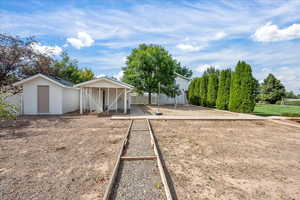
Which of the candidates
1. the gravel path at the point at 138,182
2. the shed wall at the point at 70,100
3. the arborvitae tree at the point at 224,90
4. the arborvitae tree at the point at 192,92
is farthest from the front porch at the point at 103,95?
the arborvitae tree at the point at 192,92

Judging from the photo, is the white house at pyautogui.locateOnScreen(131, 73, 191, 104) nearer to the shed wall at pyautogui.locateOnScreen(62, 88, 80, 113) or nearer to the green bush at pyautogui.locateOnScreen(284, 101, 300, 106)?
the shed wall at pyautogui.locateOnScreen(62, 88, 80, 113)

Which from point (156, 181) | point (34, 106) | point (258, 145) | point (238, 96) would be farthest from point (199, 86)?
point (156, 181)

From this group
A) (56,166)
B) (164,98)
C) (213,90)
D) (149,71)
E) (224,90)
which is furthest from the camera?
(164,98)

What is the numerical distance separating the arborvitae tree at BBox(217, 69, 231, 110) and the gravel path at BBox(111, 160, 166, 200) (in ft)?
49.5

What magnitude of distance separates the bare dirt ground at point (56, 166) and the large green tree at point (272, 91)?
40919mm

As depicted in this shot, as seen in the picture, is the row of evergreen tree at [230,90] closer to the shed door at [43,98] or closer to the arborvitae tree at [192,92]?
the arborvitae tree at [192,92]

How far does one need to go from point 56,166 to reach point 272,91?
4423 centimetres

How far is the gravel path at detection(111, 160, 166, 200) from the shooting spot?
90.9 inches

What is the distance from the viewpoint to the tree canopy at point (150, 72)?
61.4 feet

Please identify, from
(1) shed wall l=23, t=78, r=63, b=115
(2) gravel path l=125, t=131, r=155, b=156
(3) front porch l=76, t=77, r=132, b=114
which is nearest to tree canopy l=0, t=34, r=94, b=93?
(1) shed wall l=23, t=78, r=63, b=115

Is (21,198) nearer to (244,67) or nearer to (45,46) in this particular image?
(244,67)

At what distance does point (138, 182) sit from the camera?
2.68 metres

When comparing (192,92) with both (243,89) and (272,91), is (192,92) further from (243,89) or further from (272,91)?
(272,91)

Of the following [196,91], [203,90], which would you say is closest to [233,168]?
[203,90]
